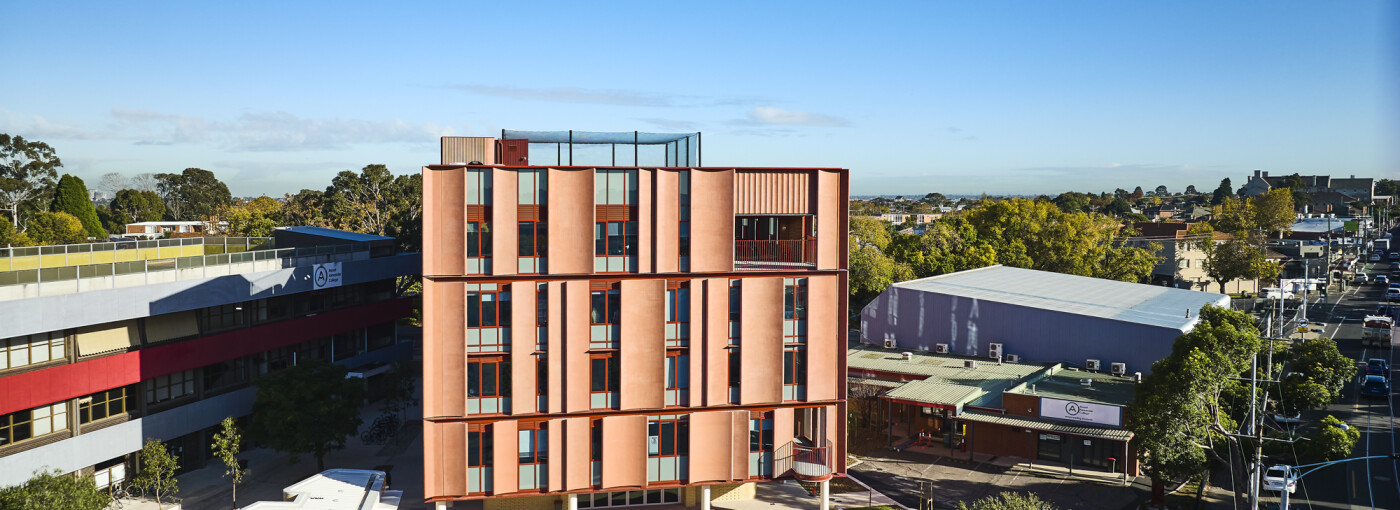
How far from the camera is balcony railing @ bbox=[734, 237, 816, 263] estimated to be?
3362 cm

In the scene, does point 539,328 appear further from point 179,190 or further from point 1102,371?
point 179,190

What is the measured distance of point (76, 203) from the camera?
103m

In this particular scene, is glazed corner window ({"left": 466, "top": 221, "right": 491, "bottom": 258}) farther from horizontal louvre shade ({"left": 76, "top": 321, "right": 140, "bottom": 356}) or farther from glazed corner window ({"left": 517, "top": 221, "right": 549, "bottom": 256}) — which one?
horizontal louvre shade ({"left": 76, "top": 321, "right": 140, "bottom": 356})

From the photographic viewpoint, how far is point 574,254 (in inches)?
1243

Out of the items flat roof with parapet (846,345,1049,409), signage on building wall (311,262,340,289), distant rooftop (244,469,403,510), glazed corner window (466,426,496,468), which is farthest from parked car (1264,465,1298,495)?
signage on building wall (311,262,340,289)

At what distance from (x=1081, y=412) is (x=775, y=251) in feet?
54.3

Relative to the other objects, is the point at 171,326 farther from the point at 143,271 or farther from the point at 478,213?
the point at 478,213

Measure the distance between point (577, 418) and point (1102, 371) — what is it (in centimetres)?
3133

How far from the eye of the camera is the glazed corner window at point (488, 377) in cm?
3114

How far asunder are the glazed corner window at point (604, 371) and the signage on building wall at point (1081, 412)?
20020 millimetres

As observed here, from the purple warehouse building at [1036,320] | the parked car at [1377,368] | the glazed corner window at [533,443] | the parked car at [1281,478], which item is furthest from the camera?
the parked car at [1377,368]

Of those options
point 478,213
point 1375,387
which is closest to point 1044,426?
point 478,213

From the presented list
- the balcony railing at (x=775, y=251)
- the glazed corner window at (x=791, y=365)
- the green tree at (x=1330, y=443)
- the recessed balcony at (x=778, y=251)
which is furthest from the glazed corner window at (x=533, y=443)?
the green tree at (x=1330, y=443)

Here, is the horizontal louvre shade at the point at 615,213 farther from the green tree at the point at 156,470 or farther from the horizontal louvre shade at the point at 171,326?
the horizontal louvre shade at the point at 171,326
